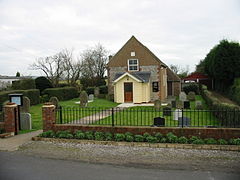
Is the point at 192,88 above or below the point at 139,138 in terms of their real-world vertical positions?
above

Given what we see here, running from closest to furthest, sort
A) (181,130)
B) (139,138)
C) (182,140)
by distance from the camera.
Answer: (182,140), (139,138), (181,130)

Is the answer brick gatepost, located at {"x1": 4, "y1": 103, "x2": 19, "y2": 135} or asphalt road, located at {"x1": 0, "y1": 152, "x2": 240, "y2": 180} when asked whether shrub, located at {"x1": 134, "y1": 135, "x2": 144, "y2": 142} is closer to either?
asphalt road, located at {"x1": 0, "y1": 152, "x2": 240, "y2": 180}

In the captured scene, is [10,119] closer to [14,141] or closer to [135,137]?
[14,141]

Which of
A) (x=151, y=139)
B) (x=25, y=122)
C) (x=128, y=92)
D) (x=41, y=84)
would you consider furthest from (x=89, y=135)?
(x=41, y=84)

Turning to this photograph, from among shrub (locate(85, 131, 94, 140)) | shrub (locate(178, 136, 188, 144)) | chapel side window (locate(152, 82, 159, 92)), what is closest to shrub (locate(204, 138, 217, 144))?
shrub (locate(178, 136, 188, 144))

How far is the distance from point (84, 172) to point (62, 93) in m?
22.9

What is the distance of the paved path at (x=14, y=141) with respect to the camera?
8242 mm

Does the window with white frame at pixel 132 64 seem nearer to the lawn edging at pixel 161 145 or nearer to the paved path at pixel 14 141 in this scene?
the paved path at pixel 14 141

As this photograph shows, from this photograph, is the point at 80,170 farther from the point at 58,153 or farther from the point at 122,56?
the point at 122,56

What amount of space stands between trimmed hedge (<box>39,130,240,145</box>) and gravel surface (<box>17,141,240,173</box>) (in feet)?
1.52

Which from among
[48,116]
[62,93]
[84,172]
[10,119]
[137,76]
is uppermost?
[137,76]

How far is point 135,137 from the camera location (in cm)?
845

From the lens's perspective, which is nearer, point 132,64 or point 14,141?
point 14,141

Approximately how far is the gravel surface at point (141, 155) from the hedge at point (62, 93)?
18531 millimetres
